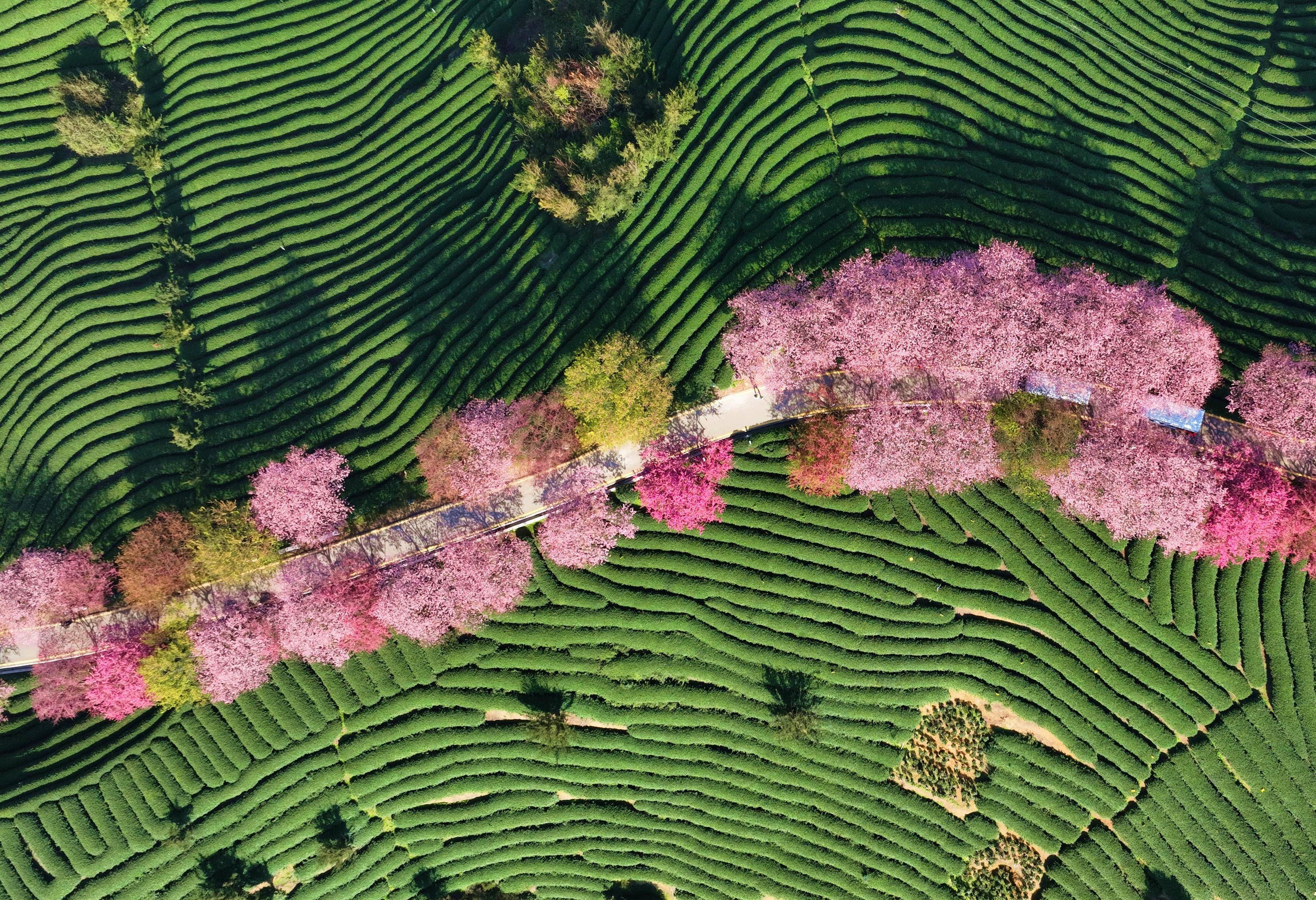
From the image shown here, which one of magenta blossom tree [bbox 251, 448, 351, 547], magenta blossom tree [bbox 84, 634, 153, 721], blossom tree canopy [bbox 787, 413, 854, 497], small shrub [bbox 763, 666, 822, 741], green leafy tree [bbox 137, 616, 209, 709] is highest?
blossom tree canopy [bbox 787, 413, 854, 497]

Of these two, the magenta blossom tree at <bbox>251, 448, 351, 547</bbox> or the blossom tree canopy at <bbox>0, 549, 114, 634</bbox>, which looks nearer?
the magenta blossom tree at <bbox>251, 448, 351, 547</bbox>

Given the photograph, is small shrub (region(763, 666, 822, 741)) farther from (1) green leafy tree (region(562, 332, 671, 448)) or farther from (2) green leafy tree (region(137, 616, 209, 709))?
(2) green leafy tree (region(137, 616, 209, 709))

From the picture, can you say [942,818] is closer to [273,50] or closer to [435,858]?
[435,858]

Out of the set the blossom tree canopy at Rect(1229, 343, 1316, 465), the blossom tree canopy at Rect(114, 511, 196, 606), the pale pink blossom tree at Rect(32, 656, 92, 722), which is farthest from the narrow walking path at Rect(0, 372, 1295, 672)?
the blossom tree canopy at Rect(114, 511, 196, 606)

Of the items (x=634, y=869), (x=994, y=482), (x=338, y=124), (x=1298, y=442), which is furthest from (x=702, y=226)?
(x=634, y=869)

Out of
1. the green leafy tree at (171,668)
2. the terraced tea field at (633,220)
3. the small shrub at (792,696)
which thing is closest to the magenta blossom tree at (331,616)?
the green leafy tree at (171,668)
